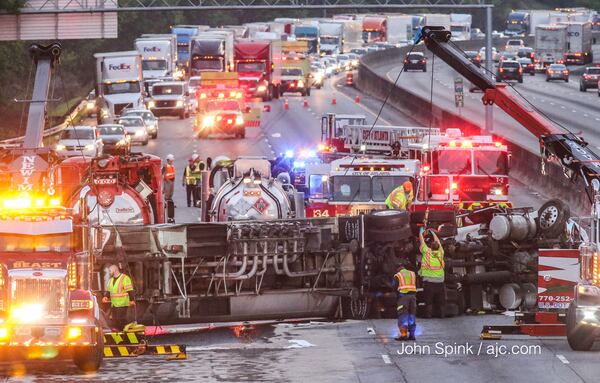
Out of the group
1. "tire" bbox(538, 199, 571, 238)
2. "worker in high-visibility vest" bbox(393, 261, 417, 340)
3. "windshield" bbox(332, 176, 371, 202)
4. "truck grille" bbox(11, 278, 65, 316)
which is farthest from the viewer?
"windshield" bbox(332, 176, 371, 202)

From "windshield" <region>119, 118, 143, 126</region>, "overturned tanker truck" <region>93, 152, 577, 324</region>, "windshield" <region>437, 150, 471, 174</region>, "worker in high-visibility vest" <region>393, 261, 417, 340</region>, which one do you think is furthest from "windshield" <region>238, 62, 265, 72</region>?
"worker in high-visibility vest" <region>393, 261, 417, 340</region>

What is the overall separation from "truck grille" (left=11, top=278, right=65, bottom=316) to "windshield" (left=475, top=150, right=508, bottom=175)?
18596 mm

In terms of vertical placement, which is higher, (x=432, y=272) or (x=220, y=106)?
(x=220, y=106)

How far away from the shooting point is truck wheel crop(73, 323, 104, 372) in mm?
25391

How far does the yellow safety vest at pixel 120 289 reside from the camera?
2794 cm

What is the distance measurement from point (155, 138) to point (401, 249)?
159 feet

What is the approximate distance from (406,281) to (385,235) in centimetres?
250

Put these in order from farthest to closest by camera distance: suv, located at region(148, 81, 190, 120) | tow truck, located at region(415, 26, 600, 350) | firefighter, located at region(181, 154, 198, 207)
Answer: suv, located at region(148, 81, 190, 120)
firefighter, located at region(181, 154, 198, 207)
tow truck, located at region(415, 26, 600, 350)

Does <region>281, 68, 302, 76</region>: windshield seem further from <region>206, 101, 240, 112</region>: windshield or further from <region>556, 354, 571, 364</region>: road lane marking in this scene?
<region>556, 354, 571, 364</region>: road lane marking

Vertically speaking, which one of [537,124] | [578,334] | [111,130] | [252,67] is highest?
[252,67]

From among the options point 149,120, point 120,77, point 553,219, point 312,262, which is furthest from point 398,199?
point 120,77

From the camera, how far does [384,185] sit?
3722cm

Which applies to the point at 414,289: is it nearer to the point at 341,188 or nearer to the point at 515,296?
the point at 515,296

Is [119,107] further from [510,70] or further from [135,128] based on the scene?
[510,70]
